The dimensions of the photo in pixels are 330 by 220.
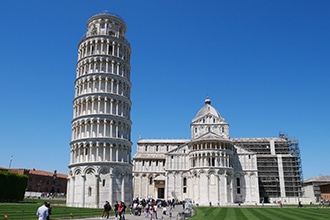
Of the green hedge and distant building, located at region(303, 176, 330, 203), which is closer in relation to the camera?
the green hedge

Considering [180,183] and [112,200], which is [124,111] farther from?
[180,183]

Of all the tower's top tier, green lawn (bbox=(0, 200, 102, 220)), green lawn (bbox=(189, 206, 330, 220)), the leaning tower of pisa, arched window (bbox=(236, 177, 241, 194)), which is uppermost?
the tower's top tier

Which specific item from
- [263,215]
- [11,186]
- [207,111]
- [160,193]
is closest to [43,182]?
[160,193]

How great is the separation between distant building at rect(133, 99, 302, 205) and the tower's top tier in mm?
33139

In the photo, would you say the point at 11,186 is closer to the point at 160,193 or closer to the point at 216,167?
the point at 160,193

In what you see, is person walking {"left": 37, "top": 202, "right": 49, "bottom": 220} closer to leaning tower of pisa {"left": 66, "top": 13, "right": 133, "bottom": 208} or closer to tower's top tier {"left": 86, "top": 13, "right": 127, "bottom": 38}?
leaning tower of pisa {"left": 66, "top": 13, "right": 133, "bottom": 208}

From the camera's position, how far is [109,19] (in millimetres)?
54688

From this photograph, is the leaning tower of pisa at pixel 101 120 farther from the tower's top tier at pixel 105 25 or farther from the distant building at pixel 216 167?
the distant building at pixel 216 167

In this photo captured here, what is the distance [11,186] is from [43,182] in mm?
60106

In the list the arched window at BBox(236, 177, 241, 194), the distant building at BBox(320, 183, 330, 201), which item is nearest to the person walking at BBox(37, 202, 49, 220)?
the arched window at BBox(236, 177, 241, 194)

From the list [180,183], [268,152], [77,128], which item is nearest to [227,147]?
[180,183]

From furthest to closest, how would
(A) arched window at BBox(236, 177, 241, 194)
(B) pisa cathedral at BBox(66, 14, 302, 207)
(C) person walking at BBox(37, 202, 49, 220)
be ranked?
(A) arched window at BBox(236, 177, 241, 194)
(B) pisa cathedral at BBox(66, 14, 302, 207)
(C) person walking at BBox(37, 202, 49, 220)

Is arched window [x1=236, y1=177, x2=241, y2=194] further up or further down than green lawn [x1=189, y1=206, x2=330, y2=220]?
further up

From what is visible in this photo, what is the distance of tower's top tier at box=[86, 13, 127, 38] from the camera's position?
5386 cm
